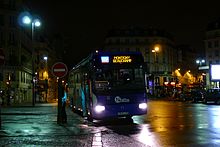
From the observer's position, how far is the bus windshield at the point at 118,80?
2338 centimetres

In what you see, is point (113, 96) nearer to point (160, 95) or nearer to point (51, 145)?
point (51, 145)

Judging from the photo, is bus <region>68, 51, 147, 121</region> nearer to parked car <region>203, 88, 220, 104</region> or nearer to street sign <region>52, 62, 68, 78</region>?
street sign <region>52, 62, 68, 78</region>

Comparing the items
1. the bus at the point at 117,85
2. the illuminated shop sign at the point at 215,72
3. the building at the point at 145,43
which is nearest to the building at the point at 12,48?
the illuminated shop sign at the point at 215,72

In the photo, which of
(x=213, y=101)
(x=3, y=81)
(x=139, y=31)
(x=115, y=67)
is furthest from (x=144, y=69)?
(x=139, y=31)

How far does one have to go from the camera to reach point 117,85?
23.4 m

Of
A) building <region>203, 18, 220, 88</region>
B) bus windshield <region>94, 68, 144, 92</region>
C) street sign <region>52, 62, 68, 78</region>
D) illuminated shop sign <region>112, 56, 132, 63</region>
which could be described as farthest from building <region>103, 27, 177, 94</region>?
street sign <region>52, 62, 68, 78</region>

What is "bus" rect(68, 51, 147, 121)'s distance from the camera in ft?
76.7

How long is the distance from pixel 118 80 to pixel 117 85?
263 mm

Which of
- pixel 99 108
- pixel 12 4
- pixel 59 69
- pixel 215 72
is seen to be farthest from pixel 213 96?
pixel 12 4

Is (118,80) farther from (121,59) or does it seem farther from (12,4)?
(12,4)

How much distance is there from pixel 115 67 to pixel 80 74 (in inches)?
230

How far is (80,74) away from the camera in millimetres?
Result: 29188

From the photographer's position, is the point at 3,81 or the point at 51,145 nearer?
the point at 51,145

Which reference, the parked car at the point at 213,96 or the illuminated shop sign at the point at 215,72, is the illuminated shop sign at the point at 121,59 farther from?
the illuminated shop sign at the point at 215,72
